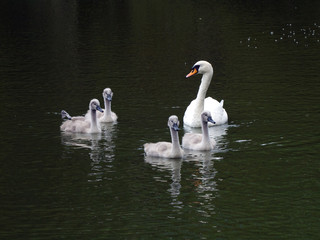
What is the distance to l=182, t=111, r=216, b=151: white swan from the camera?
19.5 m

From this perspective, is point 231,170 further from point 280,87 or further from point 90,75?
point 90,75

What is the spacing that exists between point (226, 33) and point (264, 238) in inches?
1283

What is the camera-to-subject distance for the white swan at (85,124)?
71.1 ft

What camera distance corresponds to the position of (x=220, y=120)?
22.6 metres

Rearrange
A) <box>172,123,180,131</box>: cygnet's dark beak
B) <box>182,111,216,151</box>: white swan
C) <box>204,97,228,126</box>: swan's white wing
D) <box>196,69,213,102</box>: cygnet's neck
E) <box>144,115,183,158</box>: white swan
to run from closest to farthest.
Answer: <box>172,123,180,131</box>: cygnet's dark beak → <box>144,115,183,158</box>: white swan → <box>182,111,216,151</box>: white swan → <box>204,97,228,126</box>: swan's white wing → <box>196,69,213,102</box>: cygnet's neck

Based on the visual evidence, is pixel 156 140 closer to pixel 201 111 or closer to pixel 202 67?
pixel 201 111

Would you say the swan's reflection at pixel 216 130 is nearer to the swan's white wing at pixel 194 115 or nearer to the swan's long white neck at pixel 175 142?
the swan's white wing at pixel 194 115

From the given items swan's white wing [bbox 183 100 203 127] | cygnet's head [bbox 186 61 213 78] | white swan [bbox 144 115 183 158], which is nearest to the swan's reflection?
swan's white wing [bbox 183 100 203 127]

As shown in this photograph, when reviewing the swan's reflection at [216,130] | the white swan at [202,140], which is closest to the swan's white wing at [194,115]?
the swan's reflection at [216,130]

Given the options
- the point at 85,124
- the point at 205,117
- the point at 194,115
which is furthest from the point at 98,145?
the point at 194,115

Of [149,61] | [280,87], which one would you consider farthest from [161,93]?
[149,61]

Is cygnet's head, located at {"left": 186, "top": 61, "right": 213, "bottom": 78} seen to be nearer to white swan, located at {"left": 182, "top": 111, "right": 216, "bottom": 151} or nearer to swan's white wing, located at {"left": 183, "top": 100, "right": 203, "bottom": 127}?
swan's white wing, located at {"left": 183, "top": 100, "right": 203, "bottom": 127}

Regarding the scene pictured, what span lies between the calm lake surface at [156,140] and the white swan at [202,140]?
273mm

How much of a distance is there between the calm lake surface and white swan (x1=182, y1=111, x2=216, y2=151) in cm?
27
